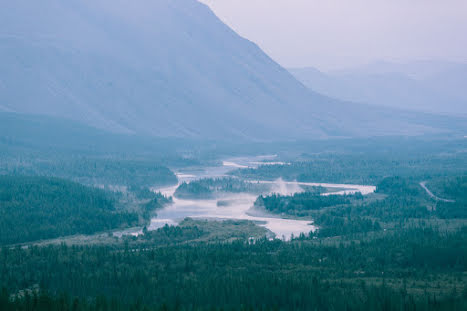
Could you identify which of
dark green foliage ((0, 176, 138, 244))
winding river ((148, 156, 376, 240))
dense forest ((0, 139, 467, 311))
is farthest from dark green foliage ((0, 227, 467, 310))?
winding river ((148, 156, 376, 240))

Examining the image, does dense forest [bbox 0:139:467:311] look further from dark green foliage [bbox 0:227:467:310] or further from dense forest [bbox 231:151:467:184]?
dense forest [bbox 231:151:467:184]

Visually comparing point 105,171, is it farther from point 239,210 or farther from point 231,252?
point 231,252

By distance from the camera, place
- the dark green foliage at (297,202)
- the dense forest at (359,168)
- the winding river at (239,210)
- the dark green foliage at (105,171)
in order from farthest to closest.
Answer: the dense forest at (359,168) → the dark green foliage at (105,171) → the dark green foliage at (297,202) → the winding river at (239,210)

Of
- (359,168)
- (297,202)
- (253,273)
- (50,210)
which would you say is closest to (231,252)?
(253,273)

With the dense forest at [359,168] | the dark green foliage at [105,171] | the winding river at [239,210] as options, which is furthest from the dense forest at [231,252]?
the dense forest at [359,168]

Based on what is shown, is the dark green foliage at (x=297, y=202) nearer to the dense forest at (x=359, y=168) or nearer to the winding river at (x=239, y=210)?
the winding river at (x=239, y=210)

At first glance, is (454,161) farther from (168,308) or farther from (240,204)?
(168,308)

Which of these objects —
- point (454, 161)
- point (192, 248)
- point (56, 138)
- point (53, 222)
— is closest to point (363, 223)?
point (192, 248)

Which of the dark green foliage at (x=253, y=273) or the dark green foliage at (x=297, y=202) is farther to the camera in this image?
the dark green foliage at (x=297, y=202)
